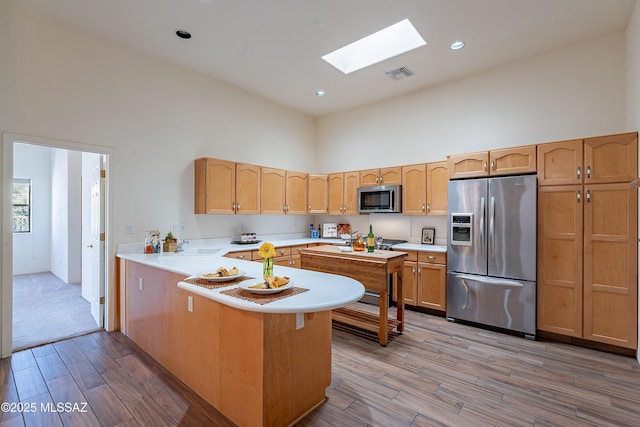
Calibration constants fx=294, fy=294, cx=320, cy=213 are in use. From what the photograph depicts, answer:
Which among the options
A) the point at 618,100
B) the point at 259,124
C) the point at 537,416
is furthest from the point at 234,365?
the point at 618,100

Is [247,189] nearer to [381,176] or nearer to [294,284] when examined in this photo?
[381,176]

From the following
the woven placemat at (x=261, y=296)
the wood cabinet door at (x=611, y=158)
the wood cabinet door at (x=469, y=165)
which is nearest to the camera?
the woven placemat at (x=261, y=296)

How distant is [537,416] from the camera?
2045 millimetres

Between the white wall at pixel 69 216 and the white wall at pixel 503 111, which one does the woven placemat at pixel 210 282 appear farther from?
the white wall at pixel 69 216

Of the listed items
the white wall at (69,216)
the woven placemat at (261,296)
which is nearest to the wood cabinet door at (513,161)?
the woven placemat at (261,296)

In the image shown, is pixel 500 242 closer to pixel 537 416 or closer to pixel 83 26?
pixel 537 416

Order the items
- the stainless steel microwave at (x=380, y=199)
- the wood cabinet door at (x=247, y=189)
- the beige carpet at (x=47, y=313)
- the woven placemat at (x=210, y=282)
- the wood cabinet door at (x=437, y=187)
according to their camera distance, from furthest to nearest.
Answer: the stainless steel microwave at (x=380, y=199) < the wood cabinet door at (x=247, y=189) < the wood cabinet door at (x=437, y=187) < the beige carpet at (x=47, y=313) < the woven placemat at (x=210, y=282)

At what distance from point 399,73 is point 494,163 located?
1816 mm

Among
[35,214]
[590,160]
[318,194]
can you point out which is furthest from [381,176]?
[35,214]

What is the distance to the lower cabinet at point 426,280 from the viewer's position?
3914 mm

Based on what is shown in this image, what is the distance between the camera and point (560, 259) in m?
3.21

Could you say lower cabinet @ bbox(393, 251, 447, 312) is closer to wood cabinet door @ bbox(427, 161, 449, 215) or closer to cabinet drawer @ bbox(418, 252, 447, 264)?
cabinet drawer @ bbox(418, 252, 447, 264)

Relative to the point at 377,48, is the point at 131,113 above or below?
below

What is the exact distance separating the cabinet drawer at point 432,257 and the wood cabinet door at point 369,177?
1.45 metres
